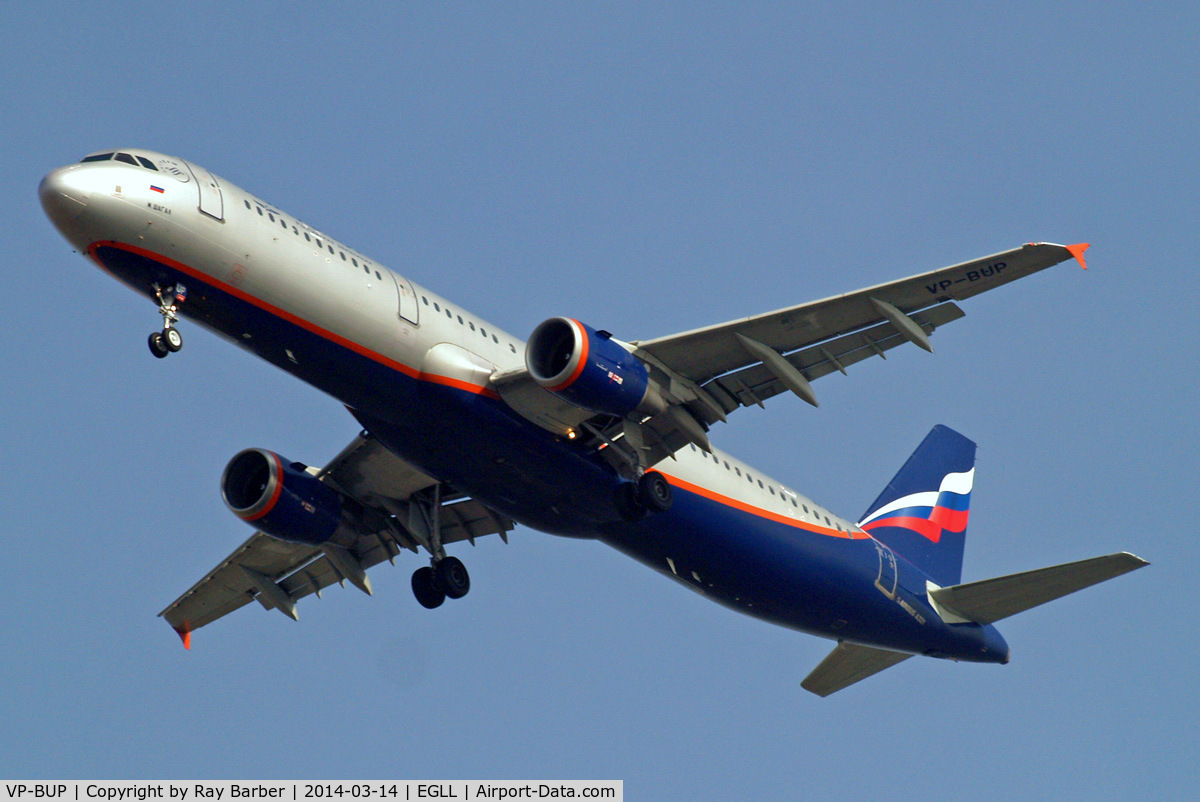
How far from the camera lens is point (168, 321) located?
25.8 metres

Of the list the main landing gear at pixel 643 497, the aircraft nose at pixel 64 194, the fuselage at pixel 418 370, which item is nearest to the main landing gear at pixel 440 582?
the fuselage at pixel 418 370

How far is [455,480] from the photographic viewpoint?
94.6ft

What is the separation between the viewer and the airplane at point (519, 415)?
25.8m

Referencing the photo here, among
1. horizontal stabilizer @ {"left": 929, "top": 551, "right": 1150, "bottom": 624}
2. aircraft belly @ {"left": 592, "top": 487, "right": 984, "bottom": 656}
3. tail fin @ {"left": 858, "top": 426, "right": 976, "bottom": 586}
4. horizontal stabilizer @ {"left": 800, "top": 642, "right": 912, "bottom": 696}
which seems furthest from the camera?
tail fin @ {"left": 858, "top": 426, "right": 976, "bottom": 586}

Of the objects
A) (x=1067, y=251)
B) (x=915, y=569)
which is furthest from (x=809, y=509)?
(x=1067, y=251)

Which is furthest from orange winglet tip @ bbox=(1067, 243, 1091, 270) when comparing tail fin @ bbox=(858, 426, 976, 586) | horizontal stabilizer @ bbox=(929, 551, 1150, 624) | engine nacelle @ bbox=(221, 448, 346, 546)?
engine nacelle @ bbox=(221, 448, 346, 546)

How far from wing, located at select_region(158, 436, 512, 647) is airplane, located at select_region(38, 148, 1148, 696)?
0.25 feet

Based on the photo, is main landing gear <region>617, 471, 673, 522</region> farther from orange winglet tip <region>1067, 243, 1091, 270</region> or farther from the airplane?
orange winglet tip <region>1067, 243, 1091, 270</region>

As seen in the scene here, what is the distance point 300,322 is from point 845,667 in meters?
17.0

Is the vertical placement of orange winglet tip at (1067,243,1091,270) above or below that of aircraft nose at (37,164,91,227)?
below

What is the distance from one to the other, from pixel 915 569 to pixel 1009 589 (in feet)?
8.35

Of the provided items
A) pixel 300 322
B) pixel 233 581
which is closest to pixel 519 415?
pixel 300 322

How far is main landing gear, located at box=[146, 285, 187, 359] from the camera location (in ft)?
83.9

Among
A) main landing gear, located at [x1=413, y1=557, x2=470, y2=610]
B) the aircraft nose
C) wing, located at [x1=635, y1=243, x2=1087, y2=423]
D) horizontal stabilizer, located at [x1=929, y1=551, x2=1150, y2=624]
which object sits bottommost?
horizontal stabilizer, located at [x1=929, y1=551, x2=1150, y2=624]
